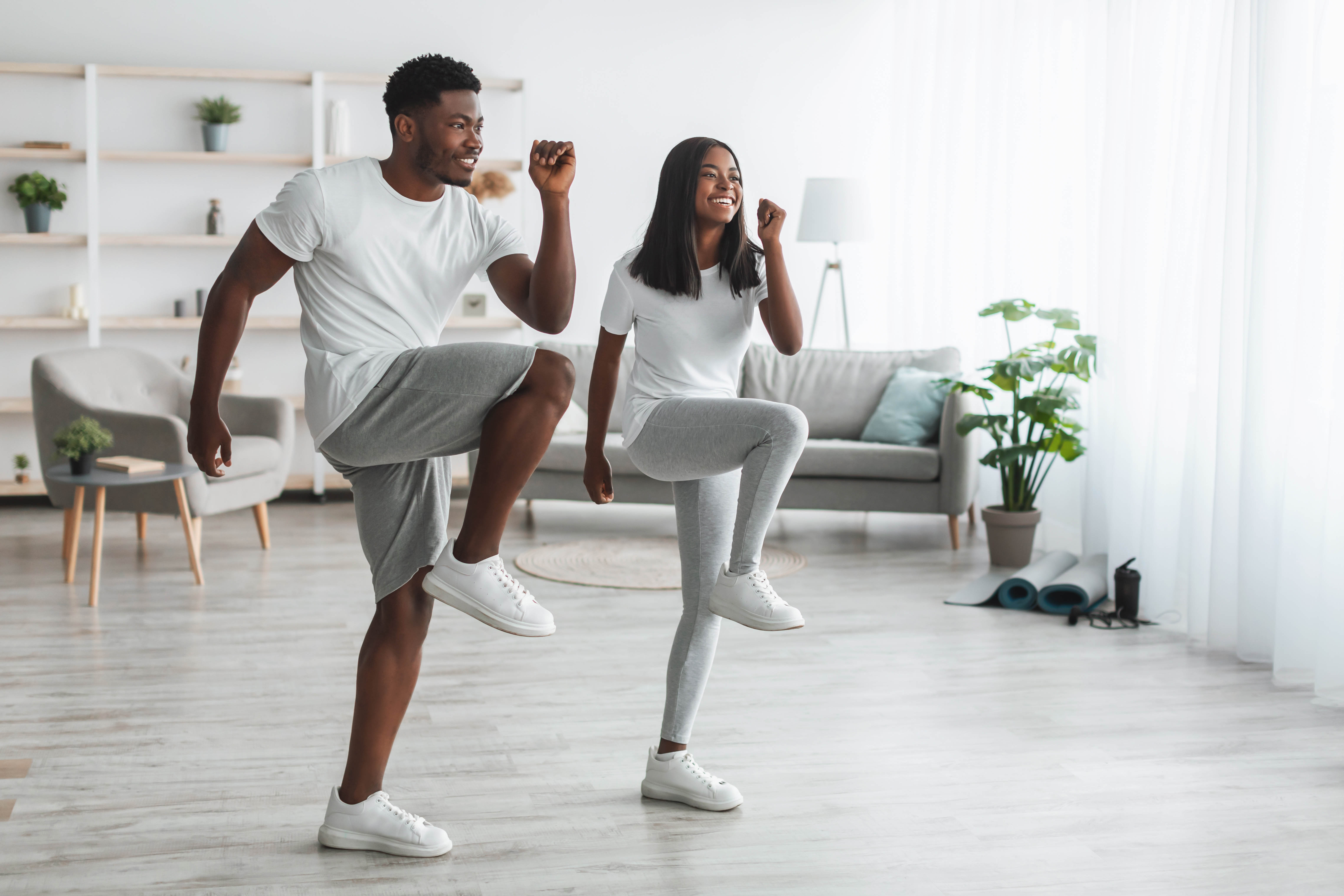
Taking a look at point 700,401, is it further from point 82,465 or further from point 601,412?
point 82,465

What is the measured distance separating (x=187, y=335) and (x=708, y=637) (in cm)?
495

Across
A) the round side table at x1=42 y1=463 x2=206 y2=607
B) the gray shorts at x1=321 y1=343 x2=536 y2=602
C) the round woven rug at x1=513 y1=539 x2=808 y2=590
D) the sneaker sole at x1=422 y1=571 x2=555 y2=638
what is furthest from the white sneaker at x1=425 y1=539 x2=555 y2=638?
the round side table at x1=42 y1=463 x2=206 y2=607

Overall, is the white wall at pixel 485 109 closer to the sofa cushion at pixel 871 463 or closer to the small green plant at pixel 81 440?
the sofa cushion at pixel 871 463

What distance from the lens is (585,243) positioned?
6926 mm

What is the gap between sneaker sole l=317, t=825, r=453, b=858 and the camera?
2.21 metres

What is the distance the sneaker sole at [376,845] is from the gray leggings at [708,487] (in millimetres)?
536

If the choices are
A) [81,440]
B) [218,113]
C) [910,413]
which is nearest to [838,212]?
[910,413]

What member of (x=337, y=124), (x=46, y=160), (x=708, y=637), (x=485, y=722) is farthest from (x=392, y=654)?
(x=46, y=160)

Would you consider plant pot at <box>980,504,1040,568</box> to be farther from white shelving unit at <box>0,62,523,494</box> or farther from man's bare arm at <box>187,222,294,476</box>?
man's bare arm at <box>187,222,294,476</box>

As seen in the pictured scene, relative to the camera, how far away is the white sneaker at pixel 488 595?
73.9 inches

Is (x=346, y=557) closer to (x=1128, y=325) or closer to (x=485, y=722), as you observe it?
(x=485, y=722)

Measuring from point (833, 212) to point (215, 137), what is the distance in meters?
3.22

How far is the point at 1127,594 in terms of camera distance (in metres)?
4.10

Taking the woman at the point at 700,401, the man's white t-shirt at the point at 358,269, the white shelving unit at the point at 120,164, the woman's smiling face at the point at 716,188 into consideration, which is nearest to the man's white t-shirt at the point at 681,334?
the woman at the point at 700,401
